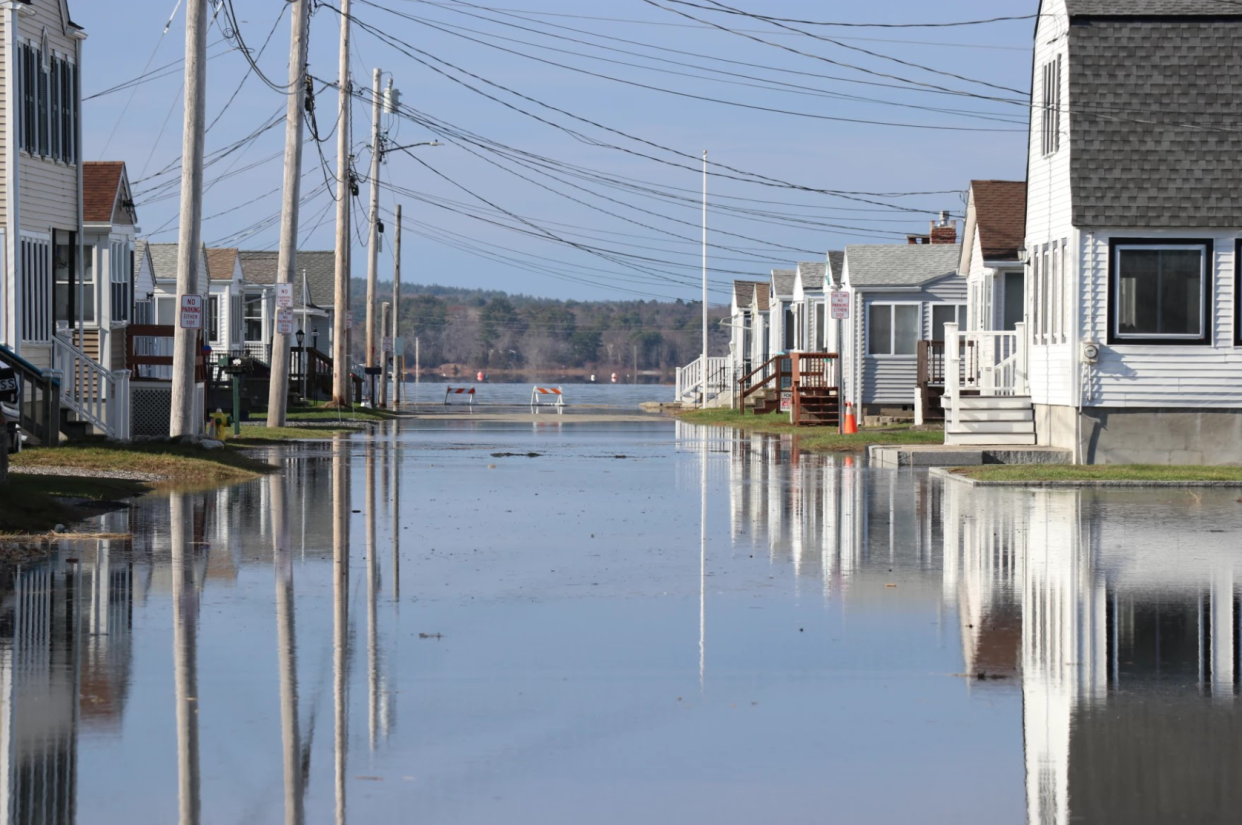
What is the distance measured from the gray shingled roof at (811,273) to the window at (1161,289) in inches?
1258

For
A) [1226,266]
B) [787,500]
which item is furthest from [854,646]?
[1226,266]

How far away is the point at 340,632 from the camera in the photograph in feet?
35.5

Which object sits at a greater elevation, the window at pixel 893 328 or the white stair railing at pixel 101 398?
the window at pixel 893 328

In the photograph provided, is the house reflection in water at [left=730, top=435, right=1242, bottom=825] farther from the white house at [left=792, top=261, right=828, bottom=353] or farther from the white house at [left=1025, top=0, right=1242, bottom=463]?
the white house at [left=792, top=261, right=828, bottom=353]

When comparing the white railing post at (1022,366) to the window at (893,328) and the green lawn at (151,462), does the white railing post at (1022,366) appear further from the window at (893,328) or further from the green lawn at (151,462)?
the window at (893,328)

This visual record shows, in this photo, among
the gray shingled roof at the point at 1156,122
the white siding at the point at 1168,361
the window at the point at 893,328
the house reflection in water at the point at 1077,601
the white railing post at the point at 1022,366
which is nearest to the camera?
the house reflection in water at the point at 1077,601

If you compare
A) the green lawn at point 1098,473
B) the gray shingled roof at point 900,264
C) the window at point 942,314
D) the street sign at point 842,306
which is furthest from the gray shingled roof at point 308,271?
the green lawn at point 1098,473

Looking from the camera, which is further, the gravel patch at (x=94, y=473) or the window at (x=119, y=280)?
the window at (x=119, y=280)

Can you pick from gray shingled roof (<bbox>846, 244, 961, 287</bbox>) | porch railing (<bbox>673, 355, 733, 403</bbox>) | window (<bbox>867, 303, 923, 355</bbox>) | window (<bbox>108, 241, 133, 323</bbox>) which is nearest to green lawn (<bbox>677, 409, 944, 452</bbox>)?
window (<bbox>867, 303, 923, 355</bbox>)

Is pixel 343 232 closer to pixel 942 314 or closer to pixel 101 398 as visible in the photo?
pixel 942 314

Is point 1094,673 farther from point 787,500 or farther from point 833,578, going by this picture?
point 787,500

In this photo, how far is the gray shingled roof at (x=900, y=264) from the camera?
48.2m

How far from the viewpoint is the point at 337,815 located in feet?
21.7

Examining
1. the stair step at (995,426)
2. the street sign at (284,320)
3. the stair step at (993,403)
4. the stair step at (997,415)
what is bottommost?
the stair step at (995,426)
